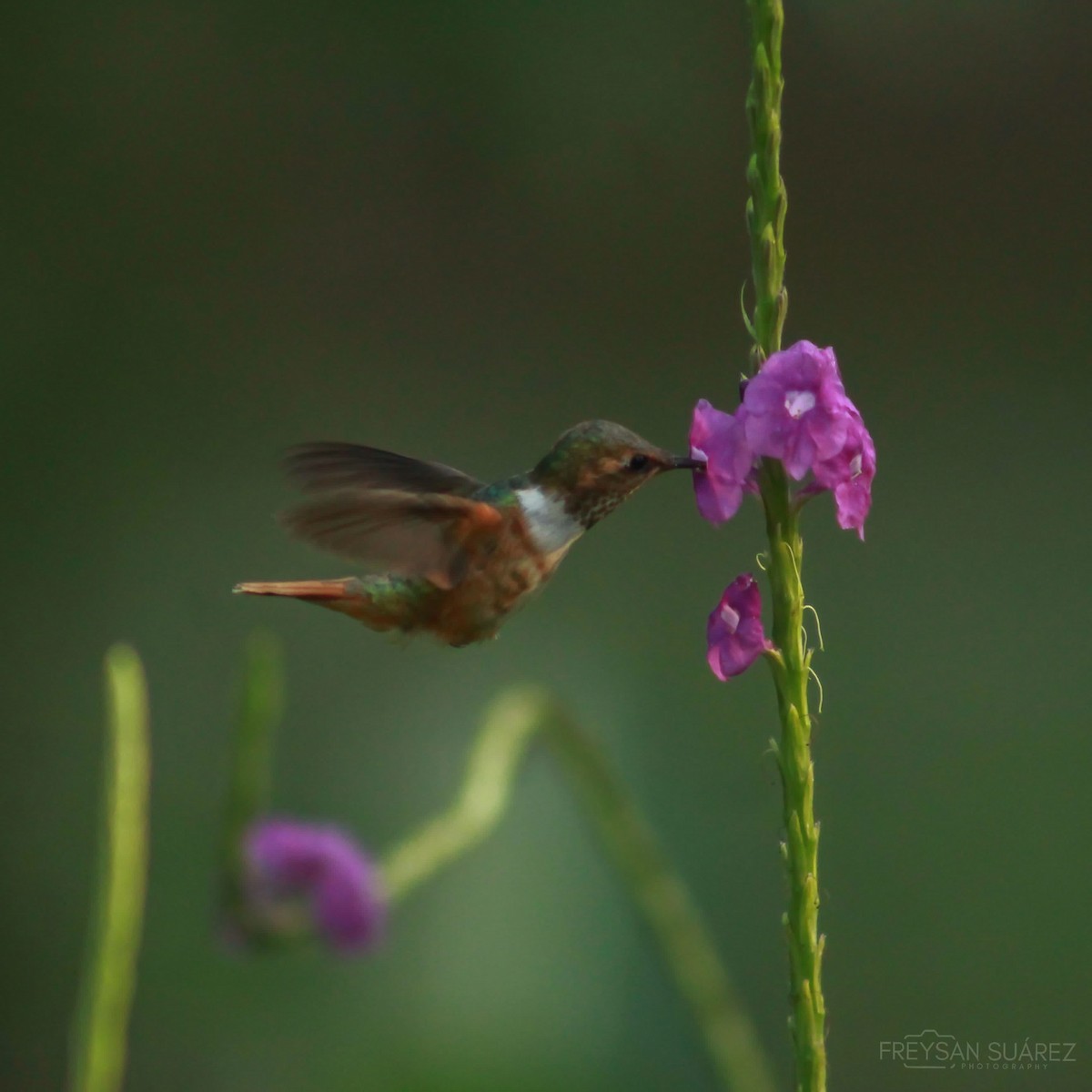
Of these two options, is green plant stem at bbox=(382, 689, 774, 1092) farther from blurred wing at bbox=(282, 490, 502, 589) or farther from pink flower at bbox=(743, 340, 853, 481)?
pink flower at bbox=(743, 340, 853, 481)

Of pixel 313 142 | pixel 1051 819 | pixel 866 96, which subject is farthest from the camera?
pixel 313 142

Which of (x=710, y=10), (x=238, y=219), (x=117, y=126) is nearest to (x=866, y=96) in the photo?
(x=710, y=10)

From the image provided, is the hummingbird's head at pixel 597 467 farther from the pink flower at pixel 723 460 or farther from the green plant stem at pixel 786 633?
the green plant stem at pixel 786 633

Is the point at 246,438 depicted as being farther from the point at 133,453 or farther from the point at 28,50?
the point at 28,50

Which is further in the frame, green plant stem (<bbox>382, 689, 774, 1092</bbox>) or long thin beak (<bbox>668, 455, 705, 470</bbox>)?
green plant stem (<bbox>382, 689, 774, 1092</bbox>)

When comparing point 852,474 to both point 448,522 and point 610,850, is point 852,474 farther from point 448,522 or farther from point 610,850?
point 610,850

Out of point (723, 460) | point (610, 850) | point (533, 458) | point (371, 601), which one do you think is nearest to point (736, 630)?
point (723, 460)

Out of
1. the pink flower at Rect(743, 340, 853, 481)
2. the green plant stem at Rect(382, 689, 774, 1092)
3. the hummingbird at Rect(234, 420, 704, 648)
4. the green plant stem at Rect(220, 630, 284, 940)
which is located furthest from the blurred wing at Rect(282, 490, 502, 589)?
the pink flower at Rect(743, 340, 853, 481)
